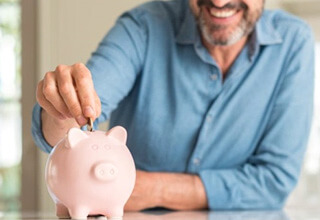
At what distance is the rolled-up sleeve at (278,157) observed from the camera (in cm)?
161

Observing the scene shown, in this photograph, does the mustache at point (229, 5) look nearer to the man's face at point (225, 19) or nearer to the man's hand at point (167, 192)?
the man's face at point (225, 19)

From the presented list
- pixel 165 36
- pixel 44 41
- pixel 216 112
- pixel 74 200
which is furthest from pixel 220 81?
pixel 44 41

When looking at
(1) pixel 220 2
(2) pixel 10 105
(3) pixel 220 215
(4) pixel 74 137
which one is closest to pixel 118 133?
(4) pixel 74 137

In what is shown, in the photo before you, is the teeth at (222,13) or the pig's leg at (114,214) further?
the teeth at (222,13)

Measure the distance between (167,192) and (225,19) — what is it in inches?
17.8

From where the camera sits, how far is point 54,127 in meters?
1.28

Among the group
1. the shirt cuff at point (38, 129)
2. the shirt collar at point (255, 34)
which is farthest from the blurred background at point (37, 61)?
the shirt cuff at point (38, 129)

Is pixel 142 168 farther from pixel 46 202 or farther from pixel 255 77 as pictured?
pixel 46 202

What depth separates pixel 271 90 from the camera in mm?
1706

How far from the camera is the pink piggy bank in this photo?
3.12 ft

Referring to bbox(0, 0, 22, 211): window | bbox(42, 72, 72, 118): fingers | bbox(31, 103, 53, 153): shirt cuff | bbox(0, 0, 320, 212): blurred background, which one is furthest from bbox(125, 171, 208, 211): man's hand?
bbox(0, 0, 22, 211): window

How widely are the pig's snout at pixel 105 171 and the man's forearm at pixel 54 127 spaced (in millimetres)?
300

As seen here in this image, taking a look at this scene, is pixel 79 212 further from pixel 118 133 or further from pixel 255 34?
pixel 255 34

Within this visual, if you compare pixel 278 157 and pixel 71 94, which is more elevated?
pixel 71 94
